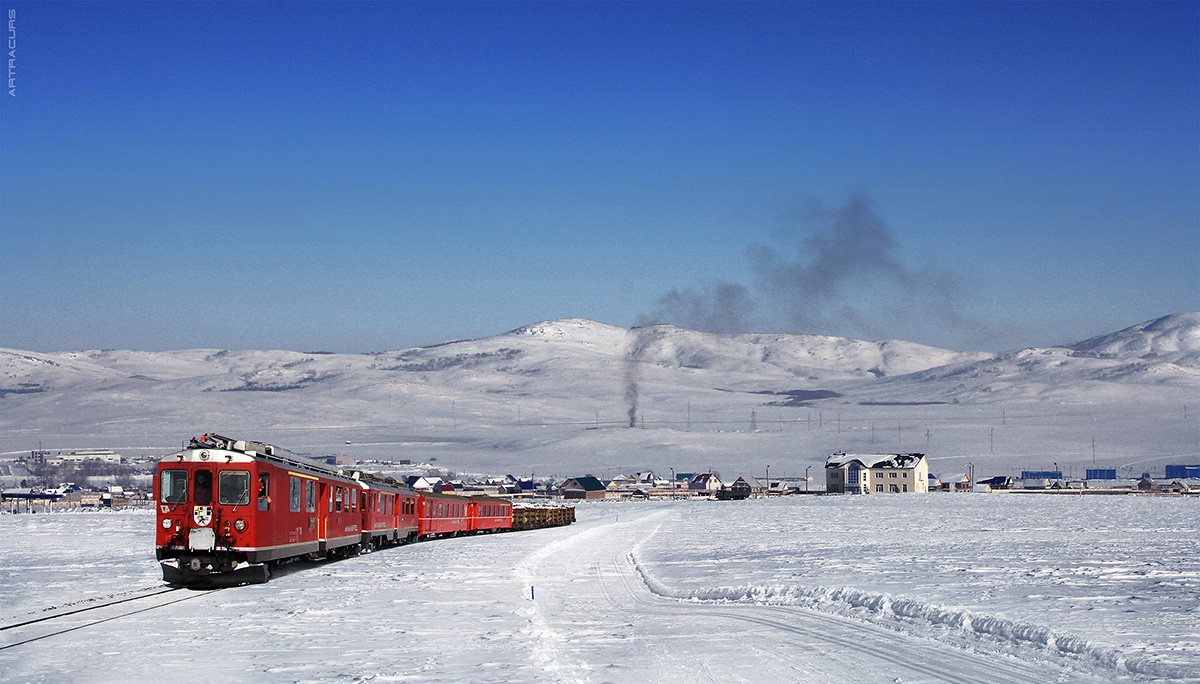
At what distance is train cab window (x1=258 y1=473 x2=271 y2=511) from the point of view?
2891 cm

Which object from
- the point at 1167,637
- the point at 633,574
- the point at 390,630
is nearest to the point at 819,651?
the point at 1167,637

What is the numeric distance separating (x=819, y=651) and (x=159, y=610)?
14176 millimetres

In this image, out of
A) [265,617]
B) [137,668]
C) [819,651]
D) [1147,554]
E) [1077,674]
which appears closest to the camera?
[1077,674]

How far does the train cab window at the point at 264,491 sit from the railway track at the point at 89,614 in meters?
2.42

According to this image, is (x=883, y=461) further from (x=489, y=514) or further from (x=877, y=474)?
(x=489, y=514)

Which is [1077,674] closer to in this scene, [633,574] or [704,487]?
[633,574]

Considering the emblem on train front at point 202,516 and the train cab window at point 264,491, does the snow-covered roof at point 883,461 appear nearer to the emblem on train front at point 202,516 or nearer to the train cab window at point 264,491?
the train cab window at point 264,491

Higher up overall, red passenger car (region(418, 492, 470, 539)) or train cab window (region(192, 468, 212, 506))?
train cab window (region(192, 468, 212, 506))

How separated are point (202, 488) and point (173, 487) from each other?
2.76 ft

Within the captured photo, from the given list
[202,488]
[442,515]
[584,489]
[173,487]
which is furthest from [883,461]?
[173,487]

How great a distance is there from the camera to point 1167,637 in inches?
698

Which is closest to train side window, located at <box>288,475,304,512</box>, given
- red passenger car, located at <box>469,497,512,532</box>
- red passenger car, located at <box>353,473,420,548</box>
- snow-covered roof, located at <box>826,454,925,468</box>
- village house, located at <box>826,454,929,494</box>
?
red passenger car, located at <box>353,473,420,548</box>

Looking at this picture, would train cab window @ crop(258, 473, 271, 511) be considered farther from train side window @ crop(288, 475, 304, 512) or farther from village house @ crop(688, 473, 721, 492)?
village house @ crop(688, 473, 721, 492)

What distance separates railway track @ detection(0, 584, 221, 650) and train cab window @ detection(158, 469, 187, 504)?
2.29m
